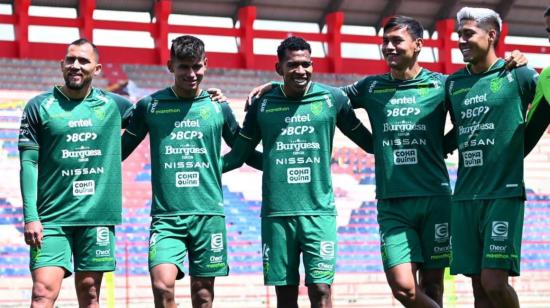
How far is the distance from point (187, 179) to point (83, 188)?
699 mm

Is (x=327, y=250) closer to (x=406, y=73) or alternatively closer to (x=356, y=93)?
(x=356, y=93)

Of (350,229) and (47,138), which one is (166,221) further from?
(350,229)

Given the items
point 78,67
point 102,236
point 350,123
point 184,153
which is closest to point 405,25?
point 350,123

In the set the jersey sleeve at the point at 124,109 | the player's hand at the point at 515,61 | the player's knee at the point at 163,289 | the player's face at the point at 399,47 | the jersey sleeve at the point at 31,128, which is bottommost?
the player's knee at the point at 163,289

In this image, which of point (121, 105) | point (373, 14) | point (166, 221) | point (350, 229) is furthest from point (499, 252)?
point (373, 14)

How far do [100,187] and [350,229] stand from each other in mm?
12352

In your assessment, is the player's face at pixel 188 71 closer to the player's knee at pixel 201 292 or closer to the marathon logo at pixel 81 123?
the marathon logo at pixel 81 123

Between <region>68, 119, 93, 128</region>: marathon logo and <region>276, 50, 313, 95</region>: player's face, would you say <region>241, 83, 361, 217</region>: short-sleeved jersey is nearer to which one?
<region>276, 50, 313, 95</region>: player's face

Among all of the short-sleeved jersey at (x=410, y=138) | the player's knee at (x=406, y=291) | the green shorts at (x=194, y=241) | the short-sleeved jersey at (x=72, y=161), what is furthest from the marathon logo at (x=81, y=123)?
the player's knee at (x=406, y=291)

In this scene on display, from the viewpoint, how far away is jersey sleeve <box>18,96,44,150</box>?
6.54 m

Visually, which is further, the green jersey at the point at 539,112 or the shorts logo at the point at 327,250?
the shorts logo at the point at 327,250

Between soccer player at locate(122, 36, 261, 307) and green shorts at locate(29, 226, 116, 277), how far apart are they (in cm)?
32

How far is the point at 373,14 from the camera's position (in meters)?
19.8

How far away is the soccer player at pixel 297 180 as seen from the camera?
677 cm
